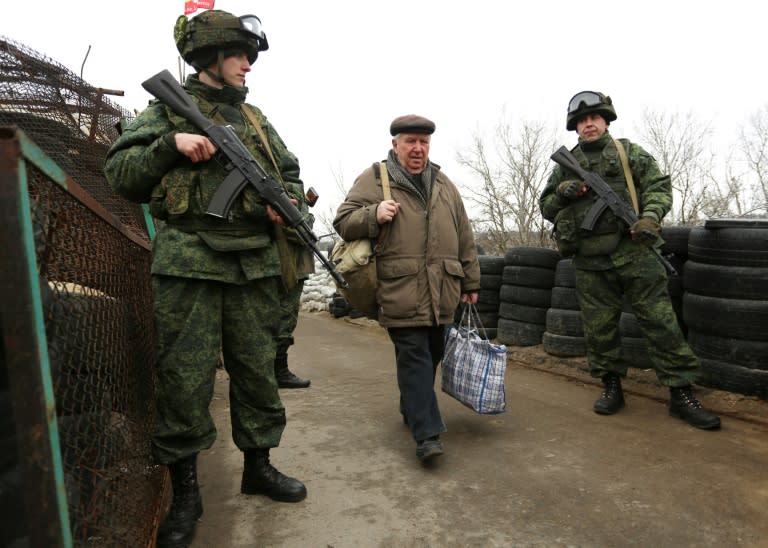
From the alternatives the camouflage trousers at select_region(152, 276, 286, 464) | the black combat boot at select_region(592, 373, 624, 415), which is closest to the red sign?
the camouflage trousers at select_region(152, 276, 286, 464)

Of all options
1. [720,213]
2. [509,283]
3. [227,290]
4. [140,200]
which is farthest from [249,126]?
[720,213]

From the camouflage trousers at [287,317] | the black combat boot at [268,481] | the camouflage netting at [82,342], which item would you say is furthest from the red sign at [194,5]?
the black combat boot at [268,481]

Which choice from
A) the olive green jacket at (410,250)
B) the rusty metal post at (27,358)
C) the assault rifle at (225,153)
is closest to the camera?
the rusty metal post at (27,358)

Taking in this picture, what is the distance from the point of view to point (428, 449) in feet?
9.64

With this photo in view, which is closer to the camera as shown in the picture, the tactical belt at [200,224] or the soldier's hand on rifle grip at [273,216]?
the tactical belt at [200,224]

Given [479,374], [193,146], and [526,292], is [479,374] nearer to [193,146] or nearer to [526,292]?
[193,146]

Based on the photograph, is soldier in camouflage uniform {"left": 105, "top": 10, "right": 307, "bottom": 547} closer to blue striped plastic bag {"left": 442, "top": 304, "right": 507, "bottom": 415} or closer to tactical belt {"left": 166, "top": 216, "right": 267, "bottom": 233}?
tactical belt {"left": 166, "top": 216, "right": 267, "bottom": 233}

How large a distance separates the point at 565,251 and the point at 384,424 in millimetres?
1708

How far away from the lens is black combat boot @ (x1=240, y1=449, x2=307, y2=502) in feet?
8.51

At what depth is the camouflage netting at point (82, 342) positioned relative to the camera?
134cm

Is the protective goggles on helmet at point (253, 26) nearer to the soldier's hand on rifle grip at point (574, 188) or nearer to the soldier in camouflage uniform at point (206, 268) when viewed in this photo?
the soldier in camouflage uniform at point (206, 268)

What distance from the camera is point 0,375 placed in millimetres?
1362

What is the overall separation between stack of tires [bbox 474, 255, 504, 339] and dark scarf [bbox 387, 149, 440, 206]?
315cm

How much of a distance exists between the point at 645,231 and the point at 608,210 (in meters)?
0.32
